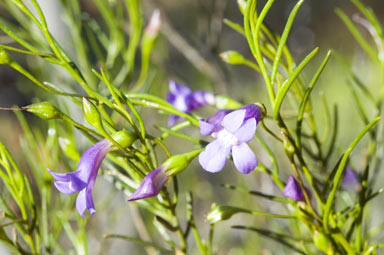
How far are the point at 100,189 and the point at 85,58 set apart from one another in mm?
392

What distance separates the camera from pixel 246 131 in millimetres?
321

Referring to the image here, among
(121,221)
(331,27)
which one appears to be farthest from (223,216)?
(331,27)

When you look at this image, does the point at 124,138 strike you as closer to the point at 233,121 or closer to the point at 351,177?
the point at 233,121

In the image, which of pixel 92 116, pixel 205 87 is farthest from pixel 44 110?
pixel 205 87

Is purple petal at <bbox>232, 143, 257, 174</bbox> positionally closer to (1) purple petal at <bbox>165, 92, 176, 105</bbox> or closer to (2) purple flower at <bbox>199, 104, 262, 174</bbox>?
(2) purple flower at <bbox>199, 104, 262, 174</bbox>

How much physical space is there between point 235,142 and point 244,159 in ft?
0.07

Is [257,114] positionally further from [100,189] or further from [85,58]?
[100,189]

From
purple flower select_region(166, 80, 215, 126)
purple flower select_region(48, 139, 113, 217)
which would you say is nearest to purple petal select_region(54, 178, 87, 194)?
purple flower select_region(48, 139, 113, 217)

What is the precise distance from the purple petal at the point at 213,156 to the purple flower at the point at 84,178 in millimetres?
75

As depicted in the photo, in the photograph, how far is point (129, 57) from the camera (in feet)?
2.04

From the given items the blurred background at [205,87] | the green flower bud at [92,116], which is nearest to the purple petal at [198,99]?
the blurred background at [205,87]

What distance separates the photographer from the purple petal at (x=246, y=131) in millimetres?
320

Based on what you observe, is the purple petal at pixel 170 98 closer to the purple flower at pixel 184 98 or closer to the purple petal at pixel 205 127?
the purple flower at pixel 184 98

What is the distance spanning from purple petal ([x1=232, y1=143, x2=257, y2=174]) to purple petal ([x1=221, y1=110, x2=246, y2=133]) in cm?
2
